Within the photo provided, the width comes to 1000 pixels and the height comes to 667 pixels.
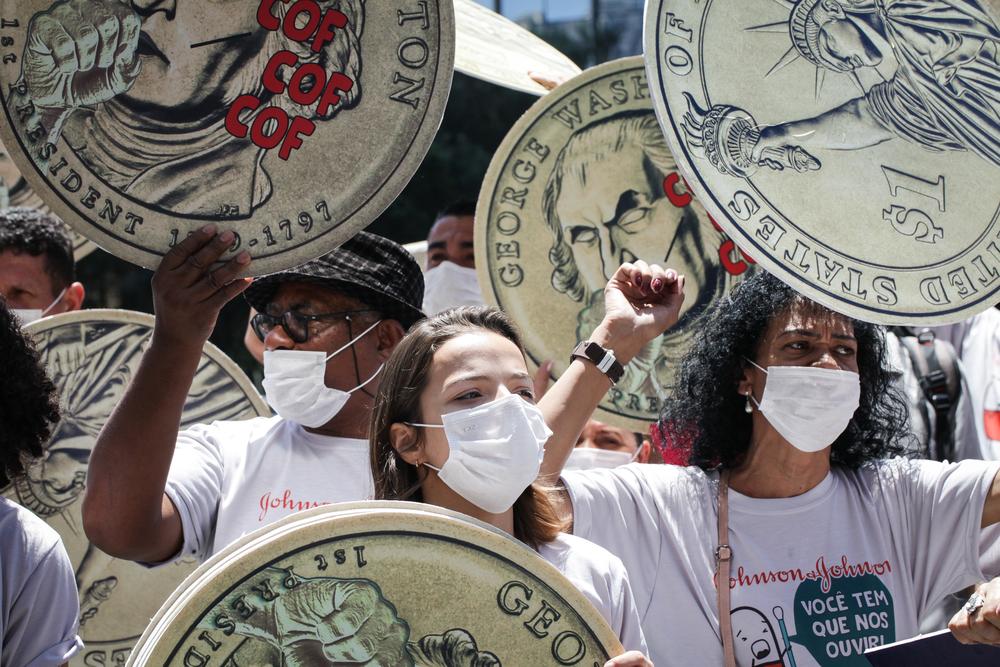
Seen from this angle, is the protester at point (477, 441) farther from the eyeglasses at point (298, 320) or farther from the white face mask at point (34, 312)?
Result: the white face mask at point (34, 312)

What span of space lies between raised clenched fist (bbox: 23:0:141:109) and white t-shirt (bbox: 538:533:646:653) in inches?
48.1

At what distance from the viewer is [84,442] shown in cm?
417

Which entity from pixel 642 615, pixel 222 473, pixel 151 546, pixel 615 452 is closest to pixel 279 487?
pixel 222 473

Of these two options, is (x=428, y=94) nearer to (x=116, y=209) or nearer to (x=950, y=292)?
(x=116, y=209)

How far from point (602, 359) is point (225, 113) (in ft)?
4.03

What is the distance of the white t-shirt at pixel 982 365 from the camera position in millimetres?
5348

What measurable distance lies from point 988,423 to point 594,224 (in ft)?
7.08

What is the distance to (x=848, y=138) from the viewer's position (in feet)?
9.71

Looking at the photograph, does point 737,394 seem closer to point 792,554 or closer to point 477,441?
point 792,554

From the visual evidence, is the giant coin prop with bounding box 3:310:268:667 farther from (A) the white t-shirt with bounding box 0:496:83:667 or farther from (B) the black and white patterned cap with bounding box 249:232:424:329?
(A) the white t-shirt with bounding box 0:496:83:667

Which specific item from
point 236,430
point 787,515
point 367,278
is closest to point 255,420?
point 236,430

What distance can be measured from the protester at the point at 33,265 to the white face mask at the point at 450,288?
136 centimetres

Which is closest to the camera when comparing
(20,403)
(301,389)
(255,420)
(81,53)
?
(81,53)

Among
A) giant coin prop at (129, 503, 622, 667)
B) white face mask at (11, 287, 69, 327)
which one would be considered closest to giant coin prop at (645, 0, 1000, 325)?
giant coin prop at (129, 503, 622, 667)
